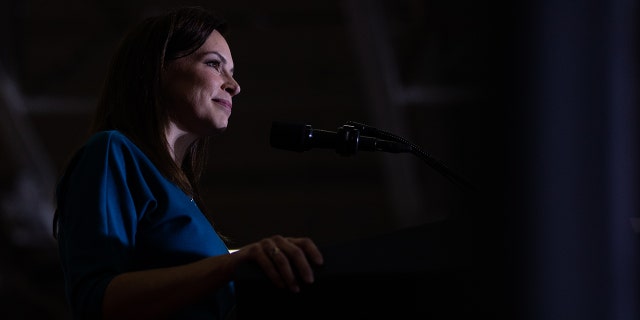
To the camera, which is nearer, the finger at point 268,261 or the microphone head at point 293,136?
the finger at point 268,261

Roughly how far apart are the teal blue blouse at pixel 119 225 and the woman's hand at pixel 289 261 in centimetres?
24

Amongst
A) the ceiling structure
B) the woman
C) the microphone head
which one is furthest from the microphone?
the ceiling structure

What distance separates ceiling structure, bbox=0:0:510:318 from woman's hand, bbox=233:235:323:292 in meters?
2.62

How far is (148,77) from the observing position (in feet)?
3.87

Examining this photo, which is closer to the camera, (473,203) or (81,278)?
(473,203)

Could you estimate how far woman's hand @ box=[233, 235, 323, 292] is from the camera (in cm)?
65

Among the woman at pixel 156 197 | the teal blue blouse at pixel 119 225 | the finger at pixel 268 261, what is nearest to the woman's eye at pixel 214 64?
the woman at pixel 156 197

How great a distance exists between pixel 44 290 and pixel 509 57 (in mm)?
5639

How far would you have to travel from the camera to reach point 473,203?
0.47 meters

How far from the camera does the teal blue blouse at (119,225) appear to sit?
870 mm

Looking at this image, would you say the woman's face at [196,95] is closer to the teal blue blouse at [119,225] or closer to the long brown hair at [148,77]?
the long brown hair at [148,77]

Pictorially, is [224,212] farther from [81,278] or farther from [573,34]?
[573,34]

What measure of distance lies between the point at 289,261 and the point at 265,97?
15.2ft

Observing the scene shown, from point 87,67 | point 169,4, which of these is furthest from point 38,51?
point 169,4
